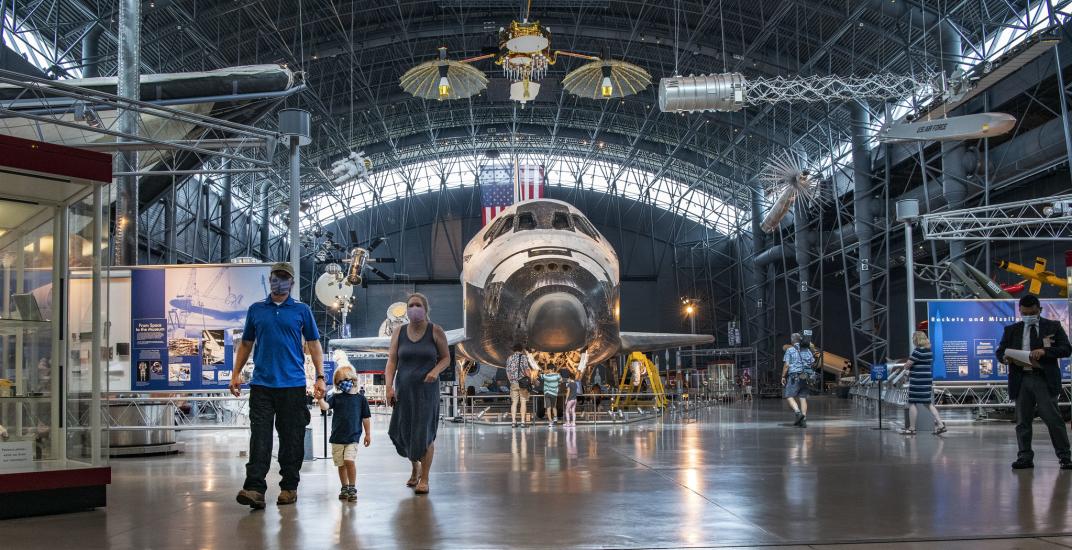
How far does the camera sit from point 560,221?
14.0 metres

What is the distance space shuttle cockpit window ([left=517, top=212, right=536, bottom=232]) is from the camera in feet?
45.7

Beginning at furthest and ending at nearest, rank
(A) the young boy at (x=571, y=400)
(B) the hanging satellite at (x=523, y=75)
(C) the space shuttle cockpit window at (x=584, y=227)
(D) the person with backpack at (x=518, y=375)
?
(B) the hanging satellite at (x=523, y=75), (C) the space shuttle cockpit window at (x=584, y=227), (A) the young boy at (x=571, y=400), (D) the person with backpack at (x=518, y=375)

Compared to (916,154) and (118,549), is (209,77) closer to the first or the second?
(118,549)

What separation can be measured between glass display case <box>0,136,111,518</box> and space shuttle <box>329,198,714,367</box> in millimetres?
7402

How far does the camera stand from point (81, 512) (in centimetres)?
486

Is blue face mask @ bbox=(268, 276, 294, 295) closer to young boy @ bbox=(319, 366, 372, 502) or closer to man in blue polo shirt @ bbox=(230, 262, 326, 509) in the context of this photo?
man in blue polo shirt @ bbox=(230, 262, 326, 509)

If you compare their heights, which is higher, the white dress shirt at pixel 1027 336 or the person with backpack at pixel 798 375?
the white dress shirt at pixel 1027 336

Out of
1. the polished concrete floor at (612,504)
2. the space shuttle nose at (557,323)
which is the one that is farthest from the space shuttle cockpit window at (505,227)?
the polished concrete floor at (612,504)

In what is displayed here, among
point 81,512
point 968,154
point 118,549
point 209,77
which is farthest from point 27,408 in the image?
point 968,154

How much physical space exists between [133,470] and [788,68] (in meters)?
27.4

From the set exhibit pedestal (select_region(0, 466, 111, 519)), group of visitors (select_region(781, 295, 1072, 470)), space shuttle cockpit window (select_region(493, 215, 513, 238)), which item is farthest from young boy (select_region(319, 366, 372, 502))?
space shuttle cockpit window (select_region(493, 215, 513, 238))

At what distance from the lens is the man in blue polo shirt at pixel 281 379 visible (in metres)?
5.13

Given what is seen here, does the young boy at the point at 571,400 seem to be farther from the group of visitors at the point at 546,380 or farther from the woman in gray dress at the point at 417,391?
the woman in gray dress at the point at 417,391

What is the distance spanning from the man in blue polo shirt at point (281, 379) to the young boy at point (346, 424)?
0.71ft
